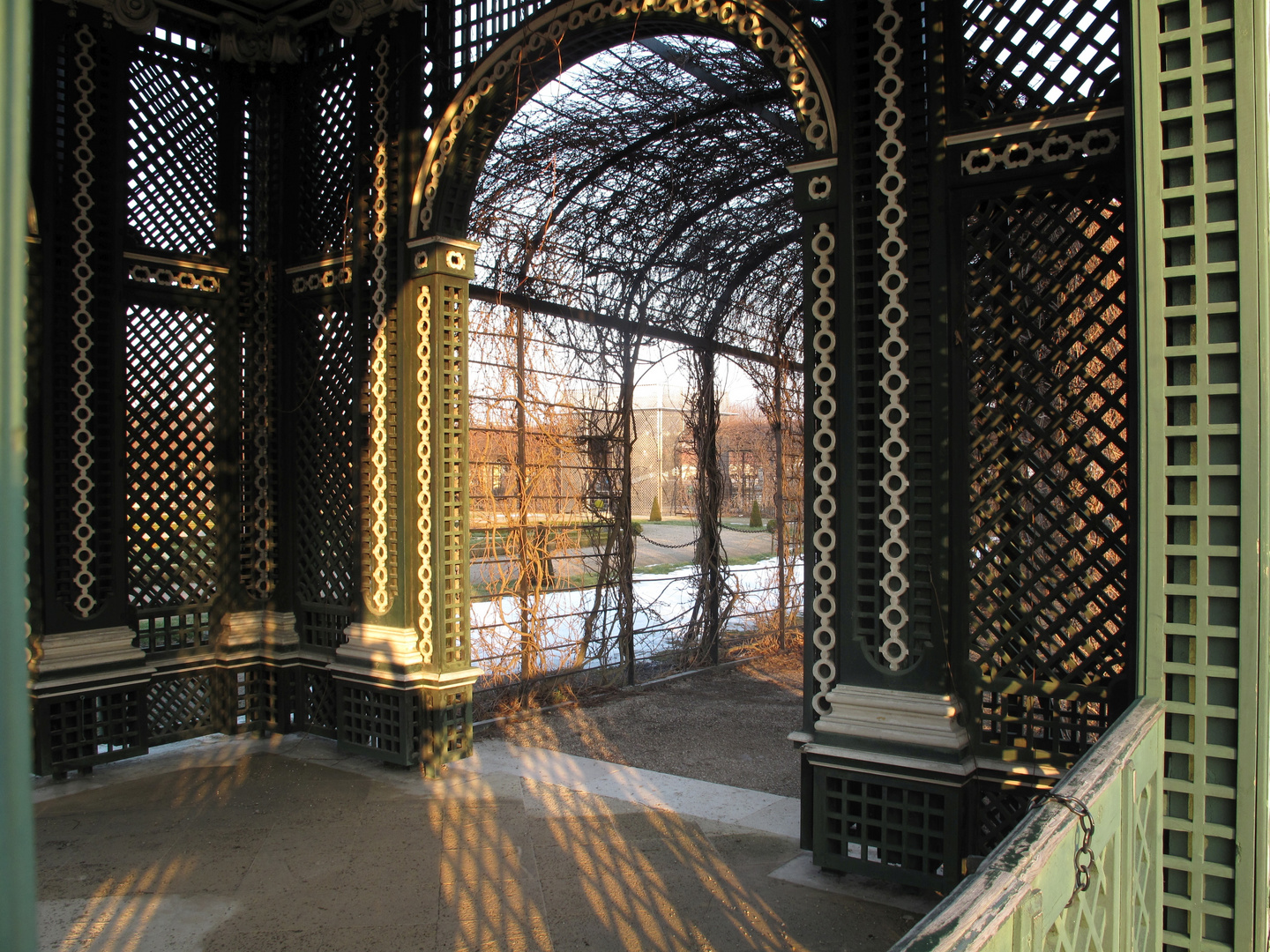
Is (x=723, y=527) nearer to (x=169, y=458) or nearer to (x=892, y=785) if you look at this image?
(x=169, y=458)

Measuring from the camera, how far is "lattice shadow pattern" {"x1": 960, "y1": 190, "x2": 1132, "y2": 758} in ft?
11.5

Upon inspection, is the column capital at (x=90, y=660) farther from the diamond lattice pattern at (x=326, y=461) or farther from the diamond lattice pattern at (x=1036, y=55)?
the diamond lattice pattern at (x=1036, y=55)

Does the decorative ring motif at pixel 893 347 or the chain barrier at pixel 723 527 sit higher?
the decorative ring motif at pixel 893 347

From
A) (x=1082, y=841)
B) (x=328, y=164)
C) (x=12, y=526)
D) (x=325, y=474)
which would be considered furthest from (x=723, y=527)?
(x=12, y=526)

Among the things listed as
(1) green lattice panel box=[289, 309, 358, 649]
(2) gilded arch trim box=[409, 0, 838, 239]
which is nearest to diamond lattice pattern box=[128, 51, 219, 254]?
(1) green lattice panel box=[289, 309, 358, 649]

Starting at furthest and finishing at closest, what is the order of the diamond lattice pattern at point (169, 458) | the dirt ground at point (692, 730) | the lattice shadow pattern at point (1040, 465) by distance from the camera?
the diamond lattice pattern at point (169, 458) → the dirt ground at point (692, 730) → the lattice shadow pattern at point (1040, 465)

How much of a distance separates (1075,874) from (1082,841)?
0.18 feet

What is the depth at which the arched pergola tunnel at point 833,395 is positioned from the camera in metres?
2.23

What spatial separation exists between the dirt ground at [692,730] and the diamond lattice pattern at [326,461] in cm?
161

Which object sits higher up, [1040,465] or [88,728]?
[1040,465]

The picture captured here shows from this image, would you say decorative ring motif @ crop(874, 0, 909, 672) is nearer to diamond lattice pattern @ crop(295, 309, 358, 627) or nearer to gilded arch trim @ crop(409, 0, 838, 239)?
gilded arch trim @ crop(409, 0, 838, 239)

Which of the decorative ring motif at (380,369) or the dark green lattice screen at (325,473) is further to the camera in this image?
the dark green lattice screen at (325,473)

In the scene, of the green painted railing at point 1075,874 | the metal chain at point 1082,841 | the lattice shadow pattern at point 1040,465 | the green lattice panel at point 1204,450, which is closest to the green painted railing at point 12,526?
the green painted railing at point 1075,874

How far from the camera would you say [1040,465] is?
368 centimetres
